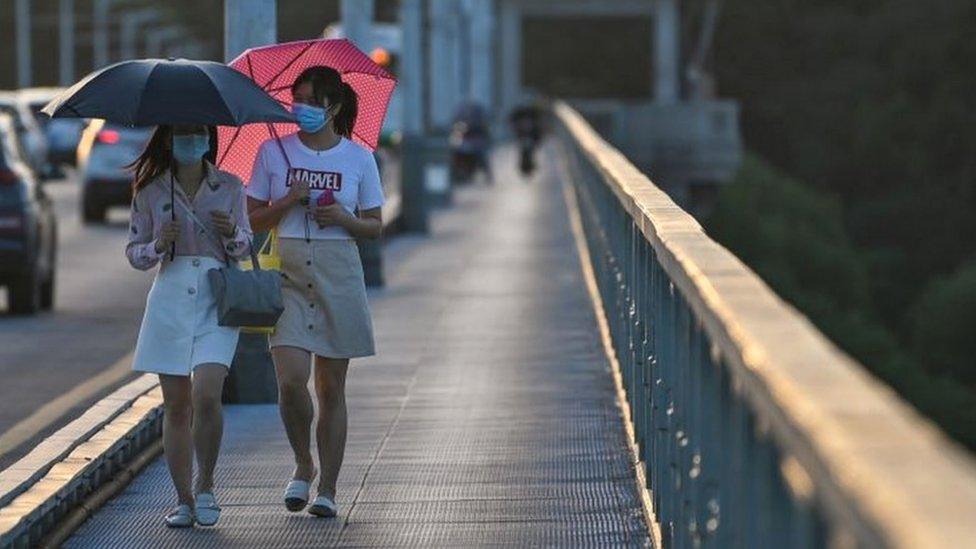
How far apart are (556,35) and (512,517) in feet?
482

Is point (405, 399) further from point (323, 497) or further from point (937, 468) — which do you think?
point (937, 468)

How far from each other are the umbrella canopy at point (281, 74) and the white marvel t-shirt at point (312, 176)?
1.54ft

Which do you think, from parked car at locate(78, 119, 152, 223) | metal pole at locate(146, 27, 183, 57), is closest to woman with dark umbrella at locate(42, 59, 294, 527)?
parked car at locate(78, 119, 152, 223)

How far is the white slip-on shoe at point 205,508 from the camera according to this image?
9156mm

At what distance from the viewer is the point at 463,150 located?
178 ft

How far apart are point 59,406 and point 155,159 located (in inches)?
224

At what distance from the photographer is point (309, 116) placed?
8.93 m

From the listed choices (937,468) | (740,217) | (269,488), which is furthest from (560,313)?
(740,217)

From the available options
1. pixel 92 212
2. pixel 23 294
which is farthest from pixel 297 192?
pixel 92 212

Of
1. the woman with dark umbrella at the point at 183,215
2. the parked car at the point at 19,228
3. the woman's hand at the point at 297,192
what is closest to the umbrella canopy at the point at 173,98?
the woman with dark umbrella at the point at 183,215

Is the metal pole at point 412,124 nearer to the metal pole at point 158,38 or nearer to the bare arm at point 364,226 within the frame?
the bare arm at point 364,226

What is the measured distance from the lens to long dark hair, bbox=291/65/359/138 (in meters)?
9.02

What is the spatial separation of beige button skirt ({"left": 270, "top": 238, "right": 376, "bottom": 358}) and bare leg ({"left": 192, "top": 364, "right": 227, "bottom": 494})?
11.1 inches

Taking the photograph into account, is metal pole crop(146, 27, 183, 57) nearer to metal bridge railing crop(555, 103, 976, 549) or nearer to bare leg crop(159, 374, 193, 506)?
bare leg crop(159, 374, 193, 506)
